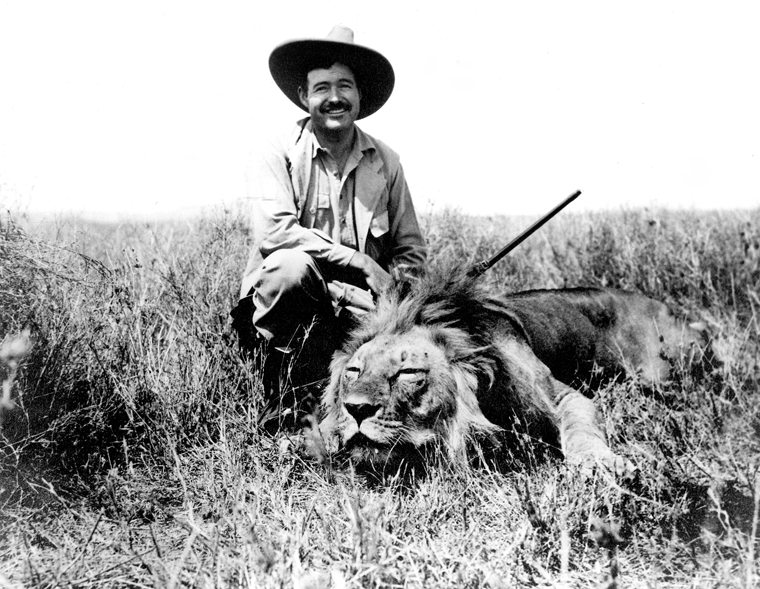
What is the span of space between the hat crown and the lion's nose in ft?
7.75

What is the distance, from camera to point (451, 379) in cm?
297

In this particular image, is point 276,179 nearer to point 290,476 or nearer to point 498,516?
point 290,476

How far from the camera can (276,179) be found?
377cm

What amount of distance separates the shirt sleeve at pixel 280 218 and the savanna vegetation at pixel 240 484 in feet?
2.00

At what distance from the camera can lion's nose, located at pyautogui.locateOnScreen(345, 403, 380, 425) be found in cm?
268

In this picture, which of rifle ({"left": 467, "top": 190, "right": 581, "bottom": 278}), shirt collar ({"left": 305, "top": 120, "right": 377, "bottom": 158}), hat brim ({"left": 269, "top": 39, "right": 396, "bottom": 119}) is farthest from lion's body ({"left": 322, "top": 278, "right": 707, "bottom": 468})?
hat brim ({"left": 269, "top": 39, "right": 396, "bottom": 119})

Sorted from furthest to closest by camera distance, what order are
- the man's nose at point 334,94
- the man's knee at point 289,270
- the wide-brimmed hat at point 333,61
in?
the wide-brimmed hat at point 333,61
the man's nose at point 334,94
the man's knee at point 289,270

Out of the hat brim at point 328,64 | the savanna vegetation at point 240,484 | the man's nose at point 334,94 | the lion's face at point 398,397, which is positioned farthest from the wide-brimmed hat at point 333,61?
the lion's face at point 398,397

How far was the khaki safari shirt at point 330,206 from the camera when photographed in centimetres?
365

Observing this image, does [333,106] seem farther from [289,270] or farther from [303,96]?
[289,270]

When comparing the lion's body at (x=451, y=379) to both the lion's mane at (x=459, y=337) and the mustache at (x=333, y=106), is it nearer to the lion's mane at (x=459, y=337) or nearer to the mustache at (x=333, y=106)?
the lion's mane at (x=459, y=337)

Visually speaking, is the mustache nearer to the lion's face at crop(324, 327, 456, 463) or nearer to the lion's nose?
the lion's face at crop(324, 327, 456, 463)

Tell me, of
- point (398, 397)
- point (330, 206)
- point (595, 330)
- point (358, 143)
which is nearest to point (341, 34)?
point (358, 143)

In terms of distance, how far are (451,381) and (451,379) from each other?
1cm
